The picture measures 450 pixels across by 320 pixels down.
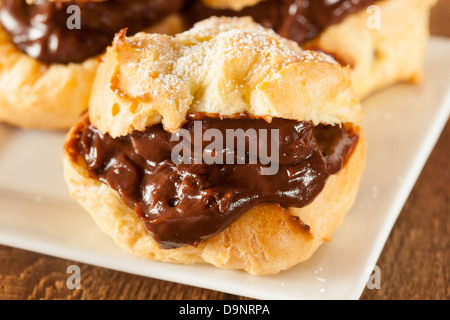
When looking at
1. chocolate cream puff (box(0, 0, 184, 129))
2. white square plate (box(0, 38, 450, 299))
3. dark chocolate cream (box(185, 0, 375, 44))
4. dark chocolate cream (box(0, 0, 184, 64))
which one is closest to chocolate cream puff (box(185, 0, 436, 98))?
dark chocolate cream (box(185, 0, 375, 44))

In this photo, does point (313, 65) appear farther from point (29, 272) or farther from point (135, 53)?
point (29, 272)

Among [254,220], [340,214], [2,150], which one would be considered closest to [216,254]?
[254,220]

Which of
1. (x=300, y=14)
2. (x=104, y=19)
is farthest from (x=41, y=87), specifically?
(x=300, y=14)

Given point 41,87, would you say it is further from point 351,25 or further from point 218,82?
point 351,25

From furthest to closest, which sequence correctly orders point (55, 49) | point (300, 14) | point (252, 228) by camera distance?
point (300, 14)
point (55, 49)
point (252, 228)

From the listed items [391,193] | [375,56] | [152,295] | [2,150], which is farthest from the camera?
[375,56]

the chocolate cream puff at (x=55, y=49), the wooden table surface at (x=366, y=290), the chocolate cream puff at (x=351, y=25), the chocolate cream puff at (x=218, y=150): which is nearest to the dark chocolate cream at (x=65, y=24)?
the chocolate cream puff at (x=55, y=49)

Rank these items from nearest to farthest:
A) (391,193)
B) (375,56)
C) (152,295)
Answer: (152,295) < (391,193) < (375,56)
